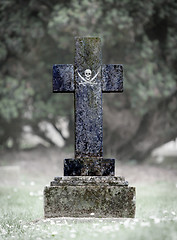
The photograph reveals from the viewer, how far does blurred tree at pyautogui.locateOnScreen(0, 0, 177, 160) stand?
11.4m

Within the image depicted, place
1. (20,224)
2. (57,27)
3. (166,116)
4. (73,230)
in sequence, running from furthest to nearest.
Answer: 1. (166,116)
2. (57,27)
3. (20,224)
4. (73,230)

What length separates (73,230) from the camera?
4574 mm

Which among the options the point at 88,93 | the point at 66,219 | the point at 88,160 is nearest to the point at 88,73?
the point at 88,93

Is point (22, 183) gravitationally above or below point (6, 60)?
below

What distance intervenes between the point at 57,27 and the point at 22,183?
4.52 metres

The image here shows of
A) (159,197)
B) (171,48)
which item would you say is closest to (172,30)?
(171,48)

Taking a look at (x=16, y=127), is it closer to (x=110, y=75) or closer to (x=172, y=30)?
(x=172, y=30)

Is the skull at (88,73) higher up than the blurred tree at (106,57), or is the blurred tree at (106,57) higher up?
the blurred tree at (106,57)

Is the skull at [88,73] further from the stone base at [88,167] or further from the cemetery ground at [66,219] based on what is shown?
the cemetery ground at [66,219]

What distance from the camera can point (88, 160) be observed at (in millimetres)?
5680

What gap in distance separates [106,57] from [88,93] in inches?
265

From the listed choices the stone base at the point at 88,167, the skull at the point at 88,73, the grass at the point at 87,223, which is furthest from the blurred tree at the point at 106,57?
the stone base at the point at 88,167

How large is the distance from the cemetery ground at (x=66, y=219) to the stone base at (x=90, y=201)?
143 mm

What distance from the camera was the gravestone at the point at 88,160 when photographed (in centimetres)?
530
